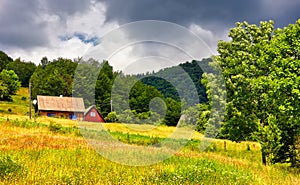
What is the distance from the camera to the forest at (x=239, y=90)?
663 inches

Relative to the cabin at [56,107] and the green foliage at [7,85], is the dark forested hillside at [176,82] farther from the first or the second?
the green foliage at [7,85]

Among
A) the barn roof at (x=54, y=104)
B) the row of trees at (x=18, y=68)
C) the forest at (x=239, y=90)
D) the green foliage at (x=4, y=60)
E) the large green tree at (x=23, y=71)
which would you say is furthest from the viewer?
the large green tree at (x=23, y=71)

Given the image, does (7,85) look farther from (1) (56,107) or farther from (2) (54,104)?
(1) (56,107)

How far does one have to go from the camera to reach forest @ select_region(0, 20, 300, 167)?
55.3ft

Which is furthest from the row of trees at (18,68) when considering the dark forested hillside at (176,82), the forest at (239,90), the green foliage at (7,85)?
the dark forested hillside at (176,82)

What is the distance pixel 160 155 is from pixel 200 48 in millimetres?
5410

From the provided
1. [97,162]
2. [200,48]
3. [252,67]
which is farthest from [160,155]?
[252,67]

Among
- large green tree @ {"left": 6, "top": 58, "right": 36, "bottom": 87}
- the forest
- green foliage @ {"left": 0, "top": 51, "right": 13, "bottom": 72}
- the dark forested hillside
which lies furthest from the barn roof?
green foliage @ {"left": 0, "top": 51, "right": 13, "bottom": 72}

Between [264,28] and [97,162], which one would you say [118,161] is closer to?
[97,162]

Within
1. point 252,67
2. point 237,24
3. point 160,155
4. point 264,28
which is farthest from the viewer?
point 237,24

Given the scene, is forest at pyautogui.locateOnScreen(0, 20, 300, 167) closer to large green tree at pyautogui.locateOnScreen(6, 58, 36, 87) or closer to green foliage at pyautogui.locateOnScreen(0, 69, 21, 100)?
green foliage at pyautogui.locateOnScreen(0, 69, 21, 100)

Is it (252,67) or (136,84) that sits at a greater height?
(252,67)

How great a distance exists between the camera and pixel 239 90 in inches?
964

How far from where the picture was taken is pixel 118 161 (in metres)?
13.1
